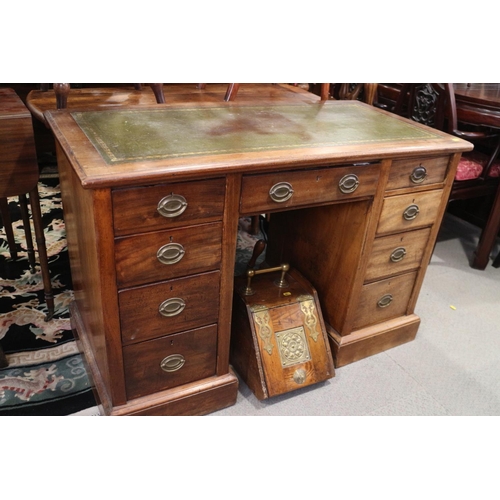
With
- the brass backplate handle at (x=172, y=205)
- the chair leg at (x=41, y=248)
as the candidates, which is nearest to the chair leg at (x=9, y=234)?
the chair leg at (x=41, y=248)

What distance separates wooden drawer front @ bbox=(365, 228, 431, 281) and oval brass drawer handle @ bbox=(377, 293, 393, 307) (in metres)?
0.10

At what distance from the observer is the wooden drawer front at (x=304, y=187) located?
4.04 ft

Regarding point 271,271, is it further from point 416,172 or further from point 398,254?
point 416,172

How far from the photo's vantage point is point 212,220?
3.95 feet

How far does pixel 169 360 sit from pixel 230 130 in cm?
70

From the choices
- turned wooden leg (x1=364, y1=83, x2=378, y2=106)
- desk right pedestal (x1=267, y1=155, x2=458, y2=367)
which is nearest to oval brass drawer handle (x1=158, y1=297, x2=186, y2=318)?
desk right pedestal (x1=267, y1=155, x2=458, y2=367)

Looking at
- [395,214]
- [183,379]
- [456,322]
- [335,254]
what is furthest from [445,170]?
[183,379]

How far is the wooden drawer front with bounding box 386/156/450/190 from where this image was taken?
147 centimetres

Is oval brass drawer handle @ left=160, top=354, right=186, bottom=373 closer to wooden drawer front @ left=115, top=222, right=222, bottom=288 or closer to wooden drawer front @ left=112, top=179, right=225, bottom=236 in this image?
wooden drawer front @ left=115, top=222, right=222, bottom=288

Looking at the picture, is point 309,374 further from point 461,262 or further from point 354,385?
point 461,262

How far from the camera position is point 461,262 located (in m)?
2.57

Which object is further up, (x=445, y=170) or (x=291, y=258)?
(x=445, y=170)
